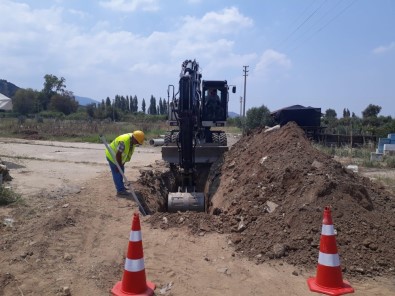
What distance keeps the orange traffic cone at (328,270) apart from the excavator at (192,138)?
14.1 feet

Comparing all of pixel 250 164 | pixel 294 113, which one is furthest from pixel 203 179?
pixel 294 113

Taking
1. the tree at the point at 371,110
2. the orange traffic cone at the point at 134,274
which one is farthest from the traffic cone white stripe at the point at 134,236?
the tree at the point at 371,110

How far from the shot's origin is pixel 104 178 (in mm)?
10719

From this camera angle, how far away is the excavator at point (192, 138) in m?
8.74

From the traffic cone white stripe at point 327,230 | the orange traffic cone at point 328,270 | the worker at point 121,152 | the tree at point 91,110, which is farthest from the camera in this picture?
the tree at point 91,110

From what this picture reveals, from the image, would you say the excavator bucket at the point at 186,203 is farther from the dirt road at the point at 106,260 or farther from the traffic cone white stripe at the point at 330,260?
the traffic cone white stripe at the point at 330,260

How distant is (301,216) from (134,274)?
8.57 ft

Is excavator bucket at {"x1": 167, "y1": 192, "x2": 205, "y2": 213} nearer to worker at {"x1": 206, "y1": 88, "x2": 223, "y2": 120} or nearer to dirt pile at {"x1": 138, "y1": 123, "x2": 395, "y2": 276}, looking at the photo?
dirt pile at {"x1": 138, "y1": 123, "x2": 395, "y2": 276}

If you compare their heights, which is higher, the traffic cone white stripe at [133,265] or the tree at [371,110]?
the tree at [371,110]

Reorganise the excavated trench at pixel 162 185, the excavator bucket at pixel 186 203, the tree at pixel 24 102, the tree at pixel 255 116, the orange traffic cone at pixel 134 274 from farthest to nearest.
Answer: the tree at pixel 24 102 < the tree at pixel 255 116 < the excavated trench at pixel 162 185 < the excavator bucket at pixel 186 203 < the orange traffic cone at pixel 134 274

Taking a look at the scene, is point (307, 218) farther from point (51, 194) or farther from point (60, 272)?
point (51, 194)

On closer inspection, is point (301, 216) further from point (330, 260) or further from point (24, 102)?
point (24, 102)

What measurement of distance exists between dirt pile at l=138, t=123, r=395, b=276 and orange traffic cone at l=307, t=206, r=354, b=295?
0.49 metres

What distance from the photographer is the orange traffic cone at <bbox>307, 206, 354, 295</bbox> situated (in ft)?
13.7
